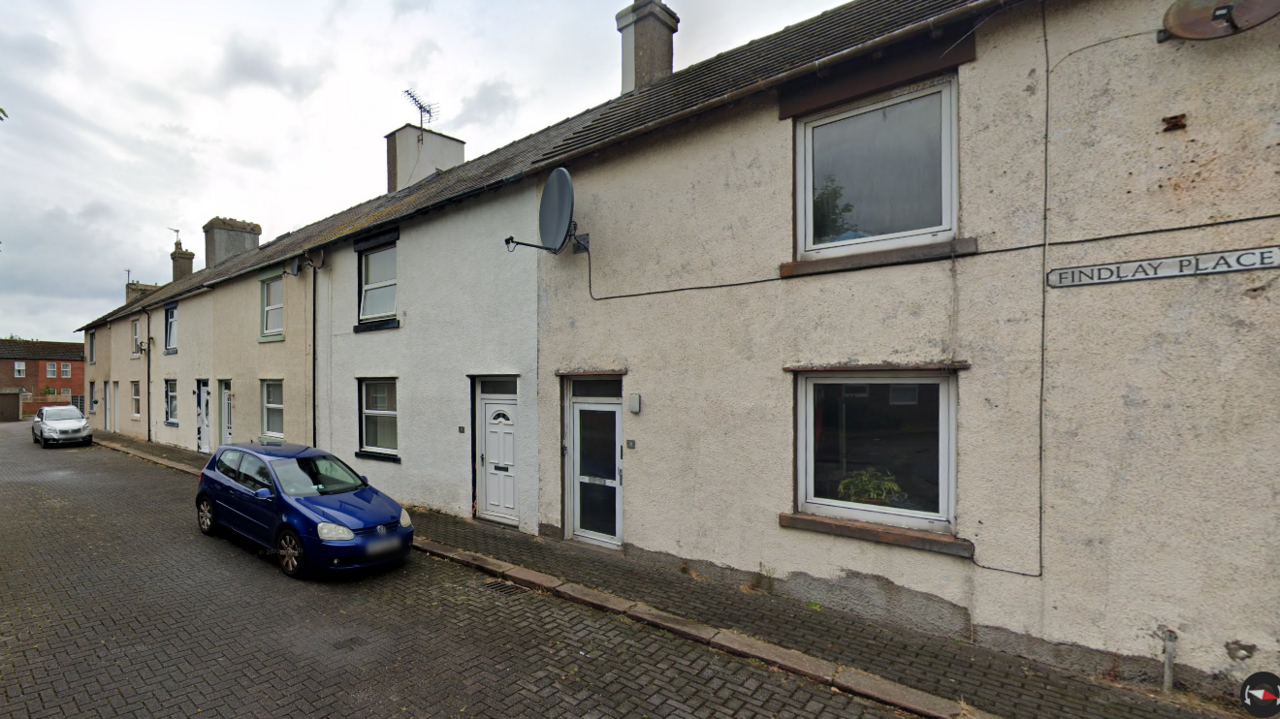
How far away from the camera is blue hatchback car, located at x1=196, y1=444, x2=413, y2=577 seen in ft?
21.7

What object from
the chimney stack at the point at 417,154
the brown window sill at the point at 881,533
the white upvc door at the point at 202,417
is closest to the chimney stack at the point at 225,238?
the white upvc door at the point at 202,417

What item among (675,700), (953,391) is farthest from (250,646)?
(953,391)

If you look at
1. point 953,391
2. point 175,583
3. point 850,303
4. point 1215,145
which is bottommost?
point 175,583

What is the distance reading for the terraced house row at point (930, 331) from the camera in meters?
4.02

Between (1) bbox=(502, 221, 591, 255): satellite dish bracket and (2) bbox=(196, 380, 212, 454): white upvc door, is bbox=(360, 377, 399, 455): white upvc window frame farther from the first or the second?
(2) bbox=(196, 380, 212, 454): white upvc door

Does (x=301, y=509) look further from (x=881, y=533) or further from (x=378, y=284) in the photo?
(x=881, y=533)

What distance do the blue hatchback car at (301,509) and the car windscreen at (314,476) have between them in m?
0.01

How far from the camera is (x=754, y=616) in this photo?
18.0ft

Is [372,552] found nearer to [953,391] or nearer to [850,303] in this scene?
[850,303]

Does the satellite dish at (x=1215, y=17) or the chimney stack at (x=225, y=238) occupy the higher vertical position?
the chimney stack at (x=225, y=238)

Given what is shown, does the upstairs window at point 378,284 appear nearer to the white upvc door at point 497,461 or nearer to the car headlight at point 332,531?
the white upvc door at point 497,461

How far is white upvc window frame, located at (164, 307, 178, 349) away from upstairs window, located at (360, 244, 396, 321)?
12451mm

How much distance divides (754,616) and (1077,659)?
2537 mm

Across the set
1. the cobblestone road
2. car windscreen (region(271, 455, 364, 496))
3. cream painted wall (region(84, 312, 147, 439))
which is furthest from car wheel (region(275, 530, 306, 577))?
cream painted wall (region(84, 312, 147, 439))
